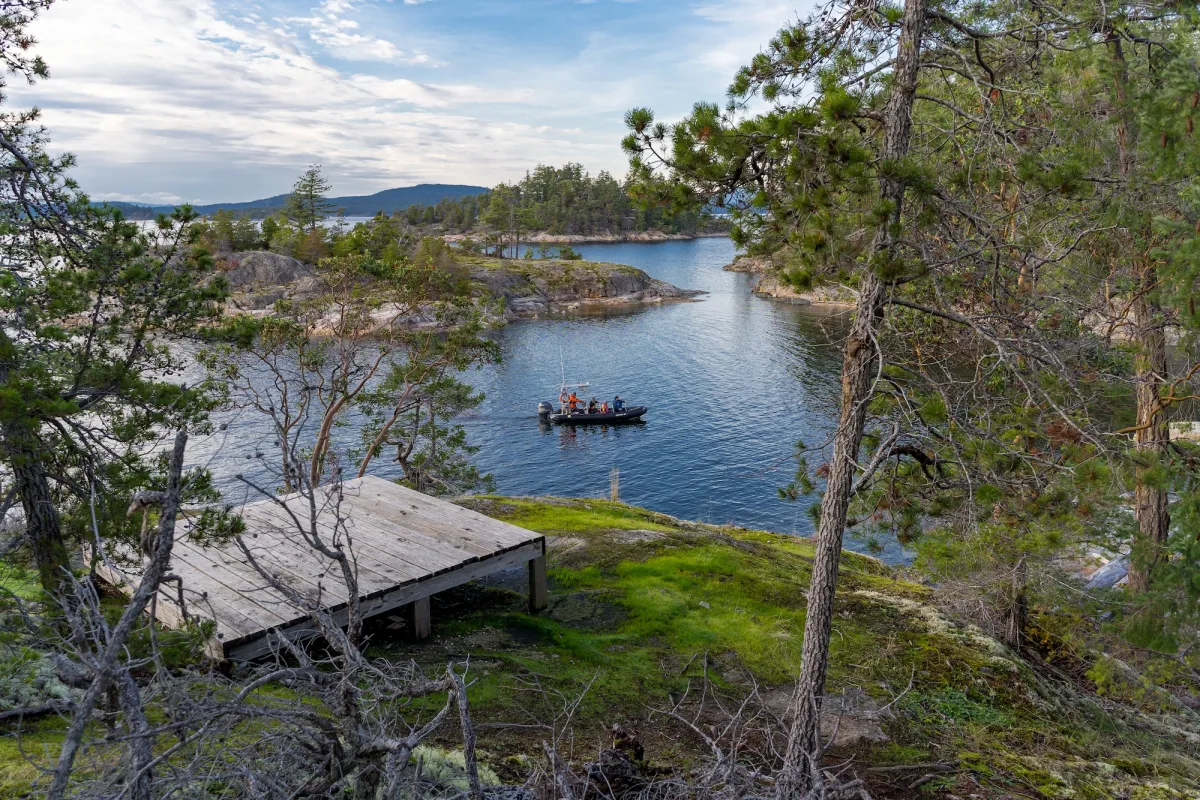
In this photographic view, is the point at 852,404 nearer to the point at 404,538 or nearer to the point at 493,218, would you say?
the point at 404,538

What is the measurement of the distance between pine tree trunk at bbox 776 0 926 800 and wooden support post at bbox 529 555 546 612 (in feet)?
16.4

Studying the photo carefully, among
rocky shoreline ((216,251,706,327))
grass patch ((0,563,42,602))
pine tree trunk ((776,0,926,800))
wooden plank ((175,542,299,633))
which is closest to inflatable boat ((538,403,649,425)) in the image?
rocky shoreline ((216,251,706,327))

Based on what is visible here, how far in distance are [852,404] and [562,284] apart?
7484 cm

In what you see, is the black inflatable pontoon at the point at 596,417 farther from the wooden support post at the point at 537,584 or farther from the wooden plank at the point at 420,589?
the wooden plank at the point at 420,589

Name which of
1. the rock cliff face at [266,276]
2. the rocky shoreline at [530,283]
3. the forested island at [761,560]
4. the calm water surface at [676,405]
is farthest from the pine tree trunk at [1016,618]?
the rock cliff face at [266,276]

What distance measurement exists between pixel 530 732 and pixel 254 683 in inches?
179

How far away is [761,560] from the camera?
15.1m

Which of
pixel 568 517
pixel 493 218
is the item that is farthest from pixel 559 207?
pixel 568 517

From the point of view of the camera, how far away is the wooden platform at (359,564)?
8.36 metres

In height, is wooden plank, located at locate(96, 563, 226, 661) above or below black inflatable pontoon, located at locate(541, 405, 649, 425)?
above

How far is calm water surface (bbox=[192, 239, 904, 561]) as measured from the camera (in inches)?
1288

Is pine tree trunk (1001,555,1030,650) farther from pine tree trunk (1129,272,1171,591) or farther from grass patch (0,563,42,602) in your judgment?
grass patch (0,563,42,602)

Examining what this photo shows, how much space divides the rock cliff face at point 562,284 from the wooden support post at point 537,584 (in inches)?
2385

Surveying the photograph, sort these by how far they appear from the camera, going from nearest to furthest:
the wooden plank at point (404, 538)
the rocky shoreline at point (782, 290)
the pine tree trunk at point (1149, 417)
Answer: the rocky shoreline at point (782, 290), the wooden plank at point (404, 538), the pine tree trunk at point (1149, 417)
